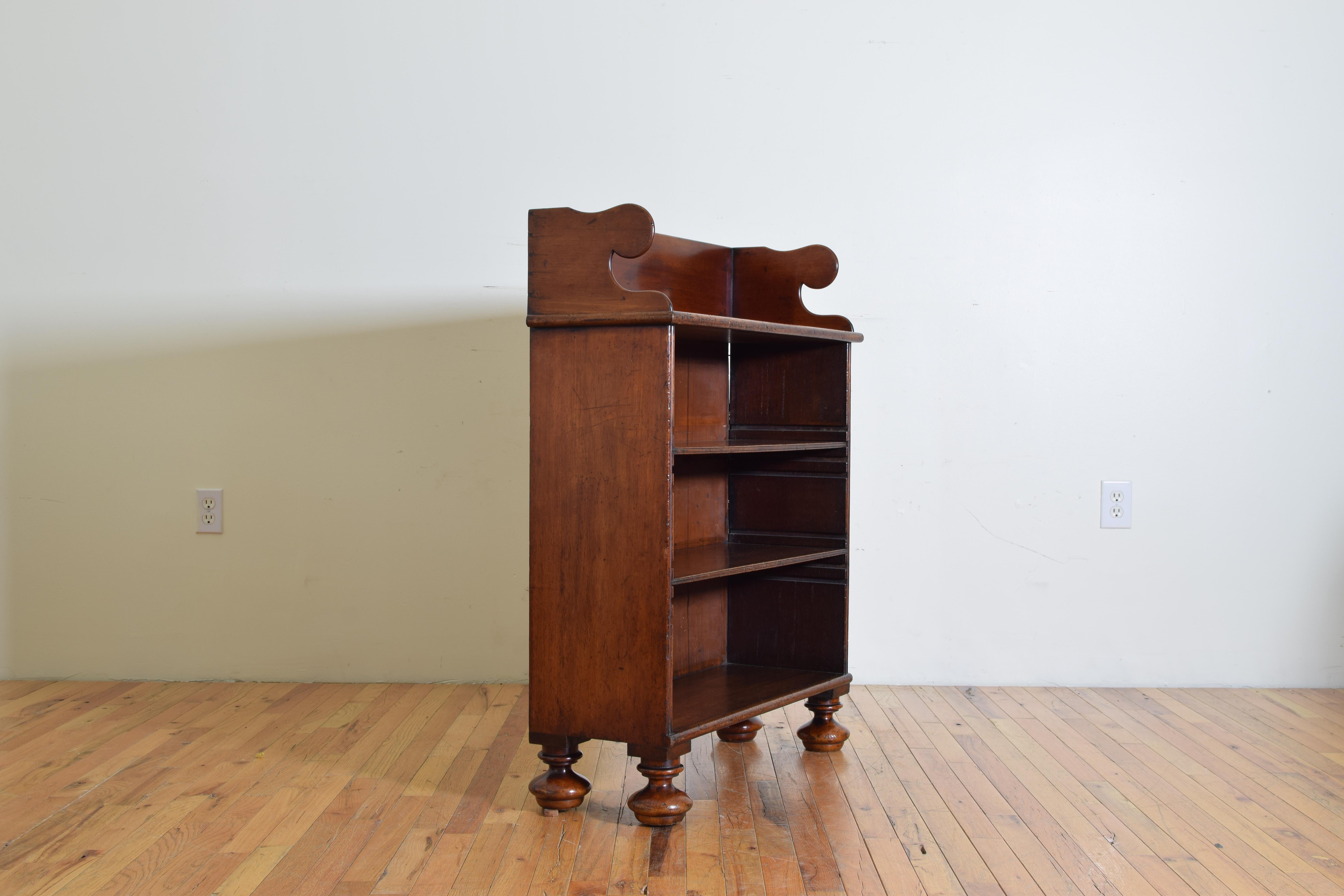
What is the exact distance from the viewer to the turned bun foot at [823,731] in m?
2.30

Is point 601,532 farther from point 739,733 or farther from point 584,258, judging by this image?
point 739,733

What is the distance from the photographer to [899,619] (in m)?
2.91

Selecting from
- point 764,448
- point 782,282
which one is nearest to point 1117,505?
point 782,282

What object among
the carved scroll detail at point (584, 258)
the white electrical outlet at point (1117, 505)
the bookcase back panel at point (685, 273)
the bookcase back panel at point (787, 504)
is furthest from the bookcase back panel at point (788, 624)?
the white electrical outlet at point (1117, 505)

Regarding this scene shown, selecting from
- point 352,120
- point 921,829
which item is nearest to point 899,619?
point 921,829

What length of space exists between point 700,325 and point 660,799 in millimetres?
874

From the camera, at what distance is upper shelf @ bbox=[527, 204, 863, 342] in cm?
184

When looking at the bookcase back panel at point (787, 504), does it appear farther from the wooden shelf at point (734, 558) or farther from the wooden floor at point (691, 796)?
the wooden floor at point (691, 796)

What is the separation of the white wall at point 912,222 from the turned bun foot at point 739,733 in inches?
26.6

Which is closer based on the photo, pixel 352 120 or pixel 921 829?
pixel 921 829

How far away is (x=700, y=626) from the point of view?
2.40 metres

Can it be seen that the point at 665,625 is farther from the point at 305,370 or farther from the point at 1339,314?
the point at 1339,314

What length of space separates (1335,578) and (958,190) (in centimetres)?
155

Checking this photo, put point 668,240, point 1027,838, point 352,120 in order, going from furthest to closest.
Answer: point 352,120
point 668,240
point 1027,838
